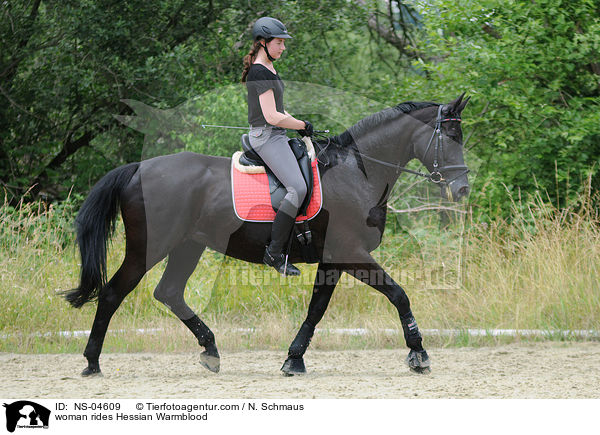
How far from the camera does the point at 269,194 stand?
574 cm

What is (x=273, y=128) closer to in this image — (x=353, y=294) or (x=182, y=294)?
(x=182, y=294)

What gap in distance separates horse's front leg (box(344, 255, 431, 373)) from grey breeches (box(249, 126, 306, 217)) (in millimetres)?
744

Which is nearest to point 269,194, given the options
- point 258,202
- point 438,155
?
point 258,202

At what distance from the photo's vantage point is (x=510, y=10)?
30.2 feet

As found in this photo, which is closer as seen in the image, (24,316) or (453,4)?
(24,316)

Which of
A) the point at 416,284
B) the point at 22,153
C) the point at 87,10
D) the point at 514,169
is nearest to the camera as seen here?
the point at 416,284

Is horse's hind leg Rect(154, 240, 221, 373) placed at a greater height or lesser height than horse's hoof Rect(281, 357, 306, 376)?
greater

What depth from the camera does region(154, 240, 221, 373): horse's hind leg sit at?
6176mm

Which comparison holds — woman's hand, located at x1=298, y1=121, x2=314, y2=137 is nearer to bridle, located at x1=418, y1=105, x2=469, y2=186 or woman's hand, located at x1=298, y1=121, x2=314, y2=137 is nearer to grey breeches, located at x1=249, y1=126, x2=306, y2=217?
grey breeches, located at x1=249, y1=126, x2=306, y2=217

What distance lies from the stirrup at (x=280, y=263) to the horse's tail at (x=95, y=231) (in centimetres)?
143

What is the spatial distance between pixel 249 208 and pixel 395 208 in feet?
14.8

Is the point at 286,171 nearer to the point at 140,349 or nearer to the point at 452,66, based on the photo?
the point at 140,349

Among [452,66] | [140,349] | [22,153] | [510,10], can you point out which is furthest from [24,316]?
[510,10]
